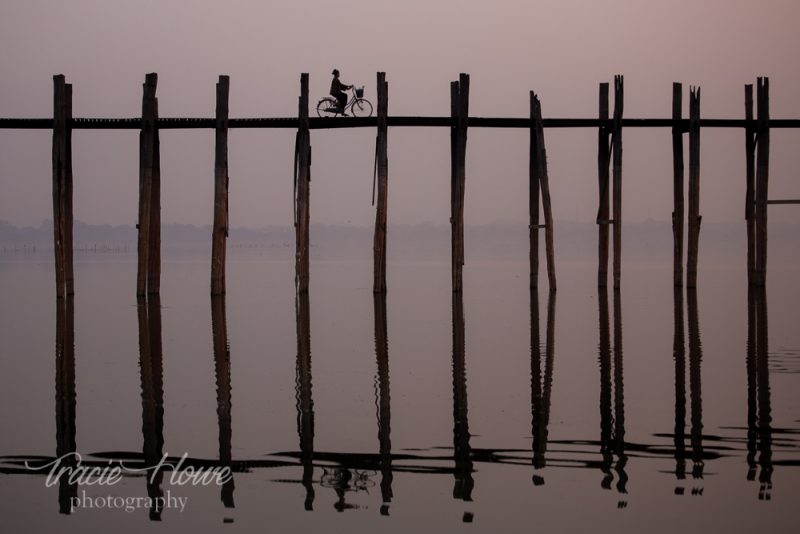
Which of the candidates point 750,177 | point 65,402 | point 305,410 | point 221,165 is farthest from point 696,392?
point 750,177

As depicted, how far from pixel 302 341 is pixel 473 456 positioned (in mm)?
6497

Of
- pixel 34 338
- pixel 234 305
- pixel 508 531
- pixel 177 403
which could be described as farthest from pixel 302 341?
pixel 508 531

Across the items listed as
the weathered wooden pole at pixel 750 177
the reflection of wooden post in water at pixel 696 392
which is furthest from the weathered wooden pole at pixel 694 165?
the reflection of wooden post in water at pixel 696 392

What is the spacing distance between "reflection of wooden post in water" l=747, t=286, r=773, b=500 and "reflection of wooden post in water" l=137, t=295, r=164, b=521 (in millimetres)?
3075

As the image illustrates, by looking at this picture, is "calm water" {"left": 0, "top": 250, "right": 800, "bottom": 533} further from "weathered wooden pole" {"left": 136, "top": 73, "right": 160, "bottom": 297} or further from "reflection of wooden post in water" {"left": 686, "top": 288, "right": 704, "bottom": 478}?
"weathered wooden pole" {"left": 136, "top": 73, "right": 160, "bottom": 297}

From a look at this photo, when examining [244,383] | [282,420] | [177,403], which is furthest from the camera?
[244,383]

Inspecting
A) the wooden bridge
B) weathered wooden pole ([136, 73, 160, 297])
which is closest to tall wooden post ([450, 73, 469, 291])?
the wooden bridge

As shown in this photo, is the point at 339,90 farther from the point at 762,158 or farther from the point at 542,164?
the point at 762,158

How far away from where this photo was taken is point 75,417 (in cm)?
743

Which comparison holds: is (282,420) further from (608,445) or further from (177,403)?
(608,445)

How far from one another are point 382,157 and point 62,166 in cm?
529

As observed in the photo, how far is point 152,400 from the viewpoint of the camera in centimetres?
811

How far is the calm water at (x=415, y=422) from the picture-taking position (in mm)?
5141

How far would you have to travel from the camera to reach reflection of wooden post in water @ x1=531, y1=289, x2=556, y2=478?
20.6ft
